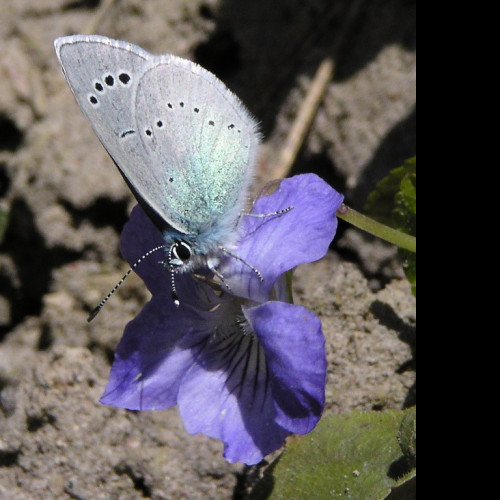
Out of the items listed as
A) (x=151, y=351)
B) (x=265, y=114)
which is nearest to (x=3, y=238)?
(x=265, y=114)

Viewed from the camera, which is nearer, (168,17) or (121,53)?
(121,53)

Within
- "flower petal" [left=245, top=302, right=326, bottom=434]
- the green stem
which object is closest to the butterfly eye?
"flower petal" [left=245, top=302, right=326, bottom=434]

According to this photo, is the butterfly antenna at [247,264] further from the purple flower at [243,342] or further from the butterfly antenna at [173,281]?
the butterfly antenna at [173,281]

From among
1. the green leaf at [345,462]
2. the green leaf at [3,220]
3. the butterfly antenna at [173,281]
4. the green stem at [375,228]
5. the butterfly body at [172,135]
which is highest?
the butterfly body at [172,135]

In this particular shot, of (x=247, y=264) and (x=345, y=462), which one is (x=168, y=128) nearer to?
(x=247, y=264)

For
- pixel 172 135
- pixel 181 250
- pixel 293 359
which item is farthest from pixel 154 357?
pixel 172 135

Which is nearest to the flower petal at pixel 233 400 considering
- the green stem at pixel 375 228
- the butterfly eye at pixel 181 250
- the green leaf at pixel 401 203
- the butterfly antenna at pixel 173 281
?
the butterfly antenna at pixel 173 281
